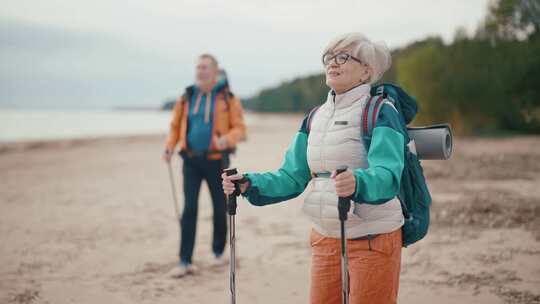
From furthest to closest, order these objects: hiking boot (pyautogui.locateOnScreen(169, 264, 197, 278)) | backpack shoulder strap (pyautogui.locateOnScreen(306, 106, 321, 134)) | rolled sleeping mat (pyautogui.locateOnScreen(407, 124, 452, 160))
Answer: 1. hiking boot (pyautogui.locateOnScreen(169, 264, 197, 278))
2. backpack shoulder strap (pyautogui.locateOnScreen(306, 106, 321, 134))
3. rolled sleeping mat (pyautogui.locateOnScreen(407, 124, 452, 160))

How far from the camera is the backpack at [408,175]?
207 centimetres

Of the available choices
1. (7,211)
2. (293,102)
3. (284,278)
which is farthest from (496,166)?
(293,102)

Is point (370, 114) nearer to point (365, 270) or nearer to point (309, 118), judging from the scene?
point (309, 118)

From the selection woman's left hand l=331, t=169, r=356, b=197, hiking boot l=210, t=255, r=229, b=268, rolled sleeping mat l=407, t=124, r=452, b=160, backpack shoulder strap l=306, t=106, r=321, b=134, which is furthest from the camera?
hiking boot l=210, t=255, r=229, b=268

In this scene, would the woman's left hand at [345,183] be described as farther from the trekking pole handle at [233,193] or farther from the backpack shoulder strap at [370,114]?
the trekking pole handle at [233,193]

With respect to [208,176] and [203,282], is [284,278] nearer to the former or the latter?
[203,282]

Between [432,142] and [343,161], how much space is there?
0.46 m

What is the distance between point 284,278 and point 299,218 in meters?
2.39

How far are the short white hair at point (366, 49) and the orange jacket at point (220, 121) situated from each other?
262 cm

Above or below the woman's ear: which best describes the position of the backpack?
below

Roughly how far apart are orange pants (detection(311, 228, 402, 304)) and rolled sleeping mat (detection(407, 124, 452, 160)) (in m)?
0.41

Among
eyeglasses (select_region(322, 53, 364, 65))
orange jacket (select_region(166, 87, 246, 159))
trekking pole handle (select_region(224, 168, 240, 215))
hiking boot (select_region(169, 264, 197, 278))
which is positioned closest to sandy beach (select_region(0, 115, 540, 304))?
hiking boot (select_region(169, 264, 197, 278))

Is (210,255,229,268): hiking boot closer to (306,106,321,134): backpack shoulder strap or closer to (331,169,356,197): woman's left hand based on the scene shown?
(306,106,321,134): backpack shoulder strap

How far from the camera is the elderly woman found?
6.74 feet
